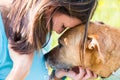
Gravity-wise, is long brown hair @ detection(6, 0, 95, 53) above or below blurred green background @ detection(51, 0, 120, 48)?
above

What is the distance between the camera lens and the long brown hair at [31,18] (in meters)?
2.89

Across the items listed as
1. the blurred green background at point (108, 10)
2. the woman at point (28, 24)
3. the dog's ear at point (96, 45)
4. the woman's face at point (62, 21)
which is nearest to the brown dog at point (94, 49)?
the dog's ear at point (96, 45)

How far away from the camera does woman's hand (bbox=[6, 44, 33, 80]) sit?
115 inches

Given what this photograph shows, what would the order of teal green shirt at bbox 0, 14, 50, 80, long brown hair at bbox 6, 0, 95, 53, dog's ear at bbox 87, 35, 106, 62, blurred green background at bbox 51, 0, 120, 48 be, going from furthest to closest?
blurred green background at bbox 51, 0, 120, 48, dog's ear at bbox 87, 35, 106, 62, teal green shirt at bbox 0, 14, 50, 80, long brown hair at bbox 6, 0, 95, 53

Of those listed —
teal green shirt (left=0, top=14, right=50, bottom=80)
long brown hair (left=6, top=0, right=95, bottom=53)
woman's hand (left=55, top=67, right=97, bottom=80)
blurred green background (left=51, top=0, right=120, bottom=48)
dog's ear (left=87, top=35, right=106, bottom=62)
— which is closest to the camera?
long brown hair (left=6, top=0, right=95, bottom=53)

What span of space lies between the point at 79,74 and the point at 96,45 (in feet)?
0.99

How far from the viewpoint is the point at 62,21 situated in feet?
9.98

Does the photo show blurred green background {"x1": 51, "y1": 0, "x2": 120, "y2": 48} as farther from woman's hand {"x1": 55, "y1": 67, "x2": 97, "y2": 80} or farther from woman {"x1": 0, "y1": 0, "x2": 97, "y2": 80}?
woman {"x1": 0, "y1": 0, "x2": 97, "y2": 80}

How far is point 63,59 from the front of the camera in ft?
11.4

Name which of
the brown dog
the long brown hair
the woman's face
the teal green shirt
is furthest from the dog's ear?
the teal green shirt

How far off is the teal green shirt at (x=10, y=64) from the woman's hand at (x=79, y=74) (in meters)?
0.12

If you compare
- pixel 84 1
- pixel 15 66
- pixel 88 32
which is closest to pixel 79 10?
pixel 84 1

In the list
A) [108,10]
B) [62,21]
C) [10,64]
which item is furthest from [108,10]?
[10,64]

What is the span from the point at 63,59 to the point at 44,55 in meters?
0.16
